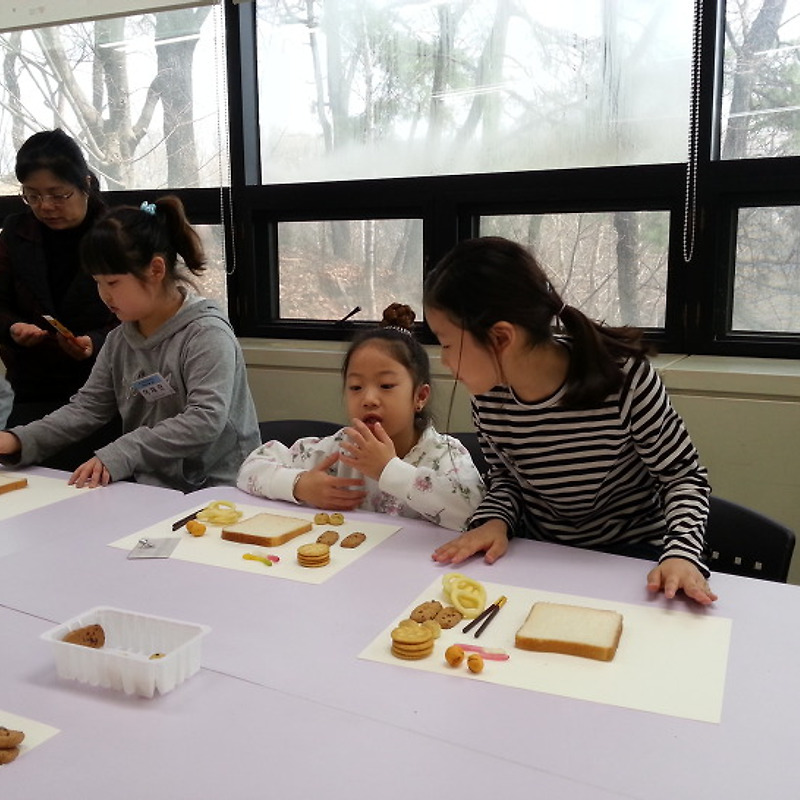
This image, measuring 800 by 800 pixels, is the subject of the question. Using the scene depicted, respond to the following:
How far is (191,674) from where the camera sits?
0.89 m

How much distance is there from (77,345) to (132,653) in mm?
1416

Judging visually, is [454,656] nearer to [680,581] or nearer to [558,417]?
[680,581]

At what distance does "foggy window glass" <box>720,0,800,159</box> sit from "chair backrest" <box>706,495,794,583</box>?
1.29 metres

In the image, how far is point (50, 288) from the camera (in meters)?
2.36

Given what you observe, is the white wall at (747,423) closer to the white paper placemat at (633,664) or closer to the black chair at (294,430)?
the black chair at (294,430)

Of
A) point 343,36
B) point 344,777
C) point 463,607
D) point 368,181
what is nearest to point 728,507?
point 463,607

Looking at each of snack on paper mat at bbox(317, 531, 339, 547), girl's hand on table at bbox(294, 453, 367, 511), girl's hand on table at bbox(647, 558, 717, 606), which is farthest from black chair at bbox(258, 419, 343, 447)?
girl's hand on table at bbox(647, 558, 717, 606)

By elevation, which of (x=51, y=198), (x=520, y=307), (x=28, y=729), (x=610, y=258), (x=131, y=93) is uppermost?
(x=131, y=93)

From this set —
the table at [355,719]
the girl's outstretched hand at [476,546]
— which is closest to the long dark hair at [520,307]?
the girl's outstretched hand at [476,546]

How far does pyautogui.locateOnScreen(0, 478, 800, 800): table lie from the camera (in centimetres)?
71

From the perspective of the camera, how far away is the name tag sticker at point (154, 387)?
192 centimetres

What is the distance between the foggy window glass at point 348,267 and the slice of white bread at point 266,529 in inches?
57.9

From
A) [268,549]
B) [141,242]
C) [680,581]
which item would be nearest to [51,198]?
[141,242]

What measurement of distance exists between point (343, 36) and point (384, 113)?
298 millimetres
